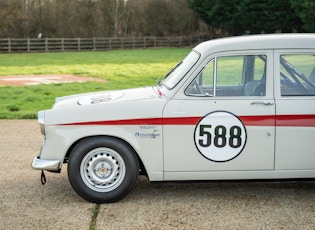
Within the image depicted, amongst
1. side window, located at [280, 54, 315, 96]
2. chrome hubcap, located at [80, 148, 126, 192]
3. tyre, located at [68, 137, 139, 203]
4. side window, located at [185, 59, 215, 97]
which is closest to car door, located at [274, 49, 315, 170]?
side window, located at [280, 54, 315, 96]

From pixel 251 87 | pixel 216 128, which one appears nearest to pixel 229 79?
pixel 251 87

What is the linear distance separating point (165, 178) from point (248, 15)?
A: 147ft

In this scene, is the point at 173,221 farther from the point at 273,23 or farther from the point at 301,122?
the point at 273,23

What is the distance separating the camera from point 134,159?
586cm

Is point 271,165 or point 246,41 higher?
point 246,41

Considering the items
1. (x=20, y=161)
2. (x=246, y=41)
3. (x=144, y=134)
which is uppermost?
(x=246, y=41)

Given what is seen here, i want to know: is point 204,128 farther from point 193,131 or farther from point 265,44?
point 265,44

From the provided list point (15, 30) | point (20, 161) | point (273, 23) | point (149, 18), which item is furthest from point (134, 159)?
point (149, 18)

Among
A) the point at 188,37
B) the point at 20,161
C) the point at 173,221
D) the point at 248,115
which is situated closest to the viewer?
the point at 173,221

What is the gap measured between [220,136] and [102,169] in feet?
4.06

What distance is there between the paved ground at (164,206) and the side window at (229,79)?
113cm

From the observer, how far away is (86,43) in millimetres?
49344

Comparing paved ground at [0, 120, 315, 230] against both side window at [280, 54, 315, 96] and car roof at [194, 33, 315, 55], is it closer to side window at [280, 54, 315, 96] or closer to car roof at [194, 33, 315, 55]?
side window at [280, 54, 315, 96]

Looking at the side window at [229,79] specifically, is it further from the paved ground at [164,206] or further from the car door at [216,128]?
the paved ground at [164,206]
